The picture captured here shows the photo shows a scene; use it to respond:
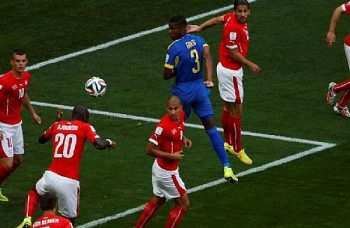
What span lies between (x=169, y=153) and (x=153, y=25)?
41.6 feet

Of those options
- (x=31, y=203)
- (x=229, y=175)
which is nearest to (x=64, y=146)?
(x=31, y=203)

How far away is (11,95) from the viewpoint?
859 inches

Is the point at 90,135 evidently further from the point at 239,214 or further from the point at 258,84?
the point at 258,84

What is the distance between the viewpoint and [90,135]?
19406 mm

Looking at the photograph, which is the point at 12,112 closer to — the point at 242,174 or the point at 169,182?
the point at 169,182

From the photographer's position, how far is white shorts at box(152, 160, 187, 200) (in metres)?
19.8

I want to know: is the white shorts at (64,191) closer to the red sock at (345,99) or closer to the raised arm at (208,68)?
the raised arm at (208,68)

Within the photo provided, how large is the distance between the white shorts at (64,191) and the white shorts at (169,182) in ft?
4.02

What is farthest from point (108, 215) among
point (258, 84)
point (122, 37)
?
point (122, 37)

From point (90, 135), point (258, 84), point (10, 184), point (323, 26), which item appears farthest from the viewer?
point (323, 26)

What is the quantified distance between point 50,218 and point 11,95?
203 inches

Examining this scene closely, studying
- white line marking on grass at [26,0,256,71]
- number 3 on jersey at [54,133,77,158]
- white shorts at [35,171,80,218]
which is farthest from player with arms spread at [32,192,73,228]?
white line marking on grass at [26,0,256,71]

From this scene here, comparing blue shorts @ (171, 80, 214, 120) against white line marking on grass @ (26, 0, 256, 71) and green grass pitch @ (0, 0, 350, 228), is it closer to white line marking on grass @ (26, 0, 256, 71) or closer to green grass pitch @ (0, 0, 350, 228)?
green grass pitch @ (0, 0, 350, 228)

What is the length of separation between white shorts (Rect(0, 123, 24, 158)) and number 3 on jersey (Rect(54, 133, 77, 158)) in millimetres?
2372
